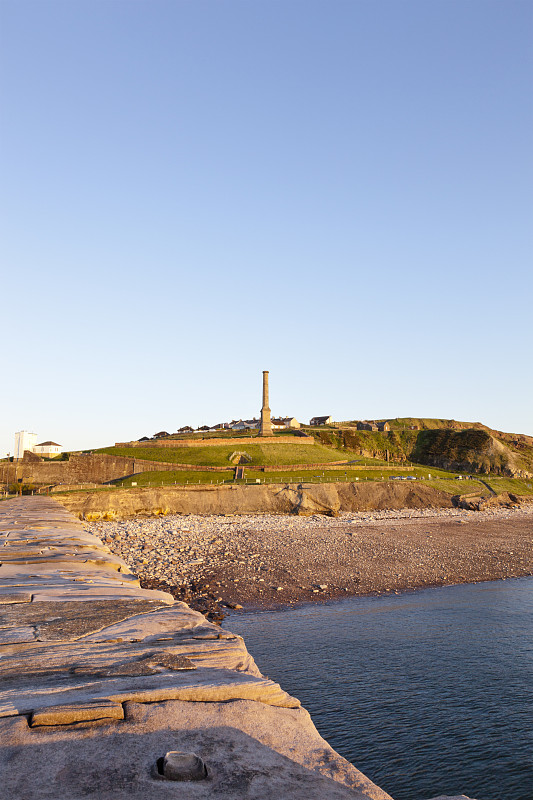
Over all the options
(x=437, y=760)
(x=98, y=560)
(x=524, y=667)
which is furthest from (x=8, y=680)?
(x=524, y=667)

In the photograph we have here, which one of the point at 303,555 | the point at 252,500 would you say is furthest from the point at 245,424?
the point at 303,555

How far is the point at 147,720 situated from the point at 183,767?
823 mm

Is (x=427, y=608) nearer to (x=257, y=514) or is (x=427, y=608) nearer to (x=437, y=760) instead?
(x=437, y=760)

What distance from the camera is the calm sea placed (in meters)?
12.5

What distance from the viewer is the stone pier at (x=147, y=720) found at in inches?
148

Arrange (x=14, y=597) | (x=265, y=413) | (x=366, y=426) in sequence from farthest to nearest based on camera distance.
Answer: (x=366, y=426)
(x=265, y=413)
(x=14, y=597)

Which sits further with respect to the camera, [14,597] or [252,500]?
[252,500]

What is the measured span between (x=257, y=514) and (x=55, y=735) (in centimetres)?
5501

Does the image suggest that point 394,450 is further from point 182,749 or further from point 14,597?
point 182,749

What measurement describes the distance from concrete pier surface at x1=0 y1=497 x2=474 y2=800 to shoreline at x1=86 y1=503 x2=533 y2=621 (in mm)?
17163

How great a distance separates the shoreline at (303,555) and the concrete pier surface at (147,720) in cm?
1716

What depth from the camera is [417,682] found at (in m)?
16.9

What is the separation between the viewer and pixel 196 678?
5574mm

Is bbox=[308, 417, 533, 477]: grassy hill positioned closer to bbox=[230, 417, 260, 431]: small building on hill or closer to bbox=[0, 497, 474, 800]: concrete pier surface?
bbox=[230, 417, 260, 431]: small building on hill
